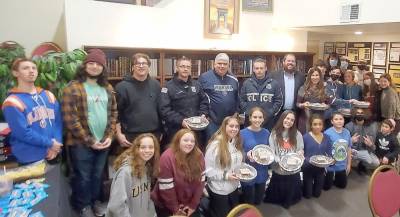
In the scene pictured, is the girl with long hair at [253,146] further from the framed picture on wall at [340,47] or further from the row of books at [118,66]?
the framed picture on wall at [340,47]

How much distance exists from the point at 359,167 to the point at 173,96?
2864mm

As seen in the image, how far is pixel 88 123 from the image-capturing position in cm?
265

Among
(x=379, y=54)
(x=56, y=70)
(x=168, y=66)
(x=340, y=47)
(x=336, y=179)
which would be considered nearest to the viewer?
(x=56, y=70)

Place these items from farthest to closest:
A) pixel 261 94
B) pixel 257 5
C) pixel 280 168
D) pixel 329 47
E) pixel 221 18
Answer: pixel 329 47 < pixel 257 5 < pixel 221 18 < pixel 261 94 < pixel 280 168

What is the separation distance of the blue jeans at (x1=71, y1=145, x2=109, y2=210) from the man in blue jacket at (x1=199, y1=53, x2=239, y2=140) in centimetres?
124

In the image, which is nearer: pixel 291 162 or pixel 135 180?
pixel 135 180

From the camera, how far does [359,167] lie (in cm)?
433

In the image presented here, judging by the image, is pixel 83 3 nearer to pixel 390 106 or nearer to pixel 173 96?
pixel 173 96

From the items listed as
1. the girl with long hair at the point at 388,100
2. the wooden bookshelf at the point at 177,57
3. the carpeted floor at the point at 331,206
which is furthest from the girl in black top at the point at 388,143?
the wooden bookshelf at the point at 177,57

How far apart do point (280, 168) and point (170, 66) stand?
202 cm

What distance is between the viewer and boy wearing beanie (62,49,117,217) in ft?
8.54

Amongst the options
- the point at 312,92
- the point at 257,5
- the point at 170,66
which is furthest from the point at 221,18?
the point at 312,92

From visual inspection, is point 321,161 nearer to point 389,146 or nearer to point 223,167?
point 223,167

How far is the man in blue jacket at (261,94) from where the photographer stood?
11.9ft
